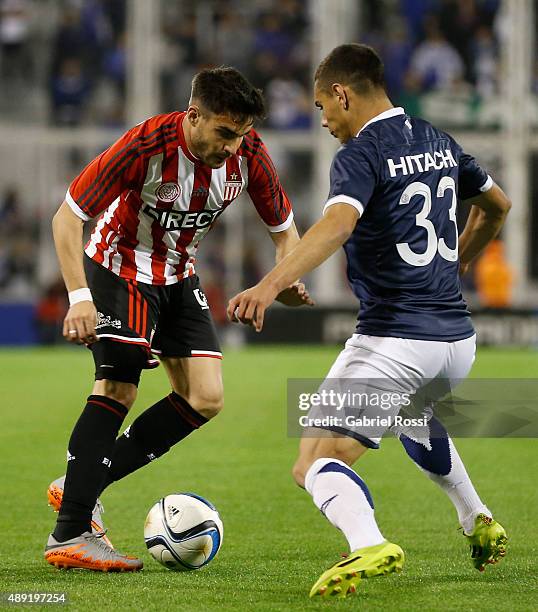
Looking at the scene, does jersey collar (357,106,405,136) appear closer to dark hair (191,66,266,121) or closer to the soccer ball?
dark hair (191,66,266,121)

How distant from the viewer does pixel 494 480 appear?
7.22 meters

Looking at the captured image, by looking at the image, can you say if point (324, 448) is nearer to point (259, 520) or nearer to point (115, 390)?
point (115, 390)

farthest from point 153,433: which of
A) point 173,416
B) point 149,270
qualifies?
point 149,270

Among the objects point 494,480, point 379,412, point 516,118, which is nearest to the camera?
point 379,412

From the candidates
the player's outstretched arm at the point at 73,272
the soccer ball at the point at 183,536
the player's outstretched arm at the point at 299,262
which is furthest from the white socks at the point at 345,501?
the player's outstretched arm at the point at 73,272

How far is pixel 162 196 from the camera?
4.95 meters

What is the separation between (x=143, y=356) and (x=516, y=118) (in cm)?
1839

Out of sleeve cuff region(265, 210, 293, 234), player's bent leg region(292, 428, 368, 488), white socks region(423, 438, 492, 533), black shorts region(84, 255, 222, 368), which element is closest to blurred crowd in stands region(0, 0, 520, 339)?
sleeve cuff region(265, 210, 293, 234)

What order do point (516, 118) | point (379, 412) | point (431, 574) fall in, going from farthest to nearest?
1. point (516, 118)
2. point (431, 574)
3. point (379, 412)

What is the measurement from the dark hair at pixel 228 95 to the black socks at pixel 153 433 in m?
1.28

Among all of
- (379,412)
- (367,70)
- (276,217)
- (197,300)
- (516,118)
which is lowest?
(379,412)

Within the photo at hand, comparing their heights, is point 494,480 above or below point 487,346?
below

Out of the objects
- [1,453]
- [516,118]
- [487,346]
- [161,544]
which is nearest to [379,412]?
[161,544]

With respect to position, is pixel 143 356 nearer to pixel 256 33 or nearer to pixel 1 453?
pixel 1 453
